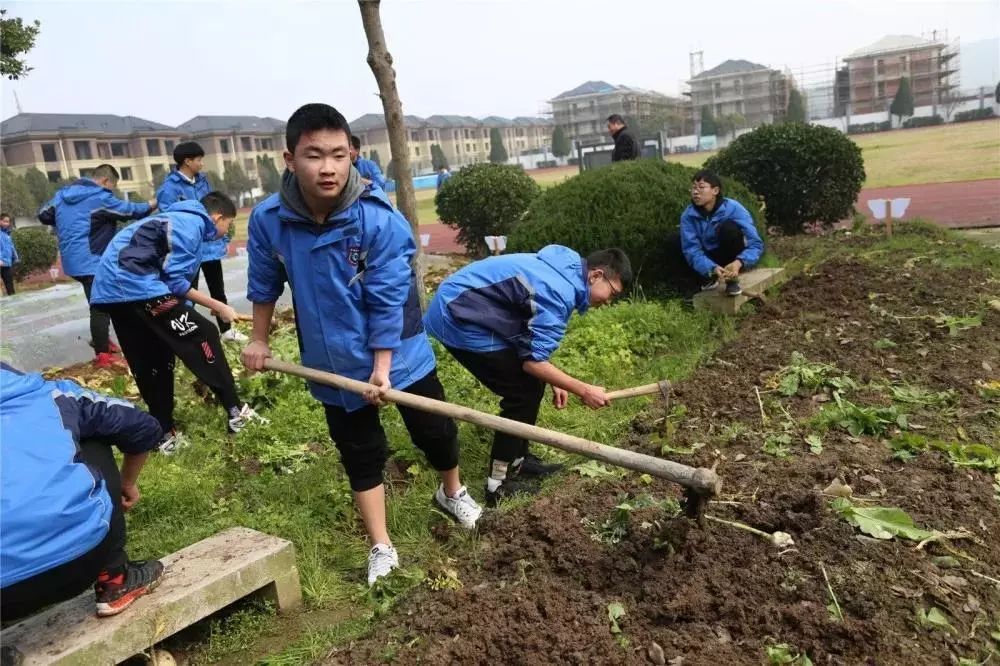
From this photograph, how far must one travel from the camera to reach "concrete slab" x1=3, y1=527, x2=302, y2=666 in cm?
224

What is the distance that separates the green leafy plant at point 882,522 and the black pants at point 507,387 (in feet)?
4.64

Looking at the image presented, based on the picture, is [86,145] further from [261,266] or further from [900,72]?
[900,72]

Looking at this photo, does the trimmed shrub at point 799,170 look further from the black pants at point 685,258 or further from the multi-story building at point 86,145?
the multi-story building at point 86,145

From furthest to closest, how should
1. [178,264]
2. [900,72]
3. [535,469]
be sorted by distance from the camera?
[900,72]
[178,264]
[535,469]

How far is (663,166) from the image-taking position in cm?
760

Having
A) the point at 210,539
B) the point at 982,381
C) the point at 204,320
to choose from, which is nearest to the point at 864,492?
the point at 982,381

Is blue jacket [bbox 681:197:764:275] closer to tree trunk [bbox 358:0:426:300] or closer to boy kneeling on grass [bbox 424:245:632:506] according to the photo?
tree trunk [bbox 358:0:426:300]

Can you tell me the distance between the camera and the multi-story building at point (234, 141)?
6022 cm

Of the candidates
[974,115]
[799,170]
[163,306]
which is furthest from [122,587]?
[974,115]

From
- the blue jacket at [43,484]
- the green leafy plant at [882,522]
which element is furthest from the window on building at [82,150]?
the green leafy plant at [882,522]

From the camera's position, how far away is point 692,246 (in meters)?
6.21

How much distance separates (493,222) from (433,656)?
33.6 feet

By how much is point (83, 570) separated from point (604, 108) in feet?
266

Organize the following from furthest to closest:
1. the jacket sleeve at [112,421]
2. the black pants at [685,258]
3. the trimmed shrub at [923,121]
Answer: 1. the trimmed shrub at [923,121]
2. the black pants at [685,258]
3. the jacket sleeve at [112,421]
